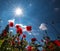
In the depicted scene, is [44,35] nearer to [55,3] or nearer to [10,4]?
[55,3]

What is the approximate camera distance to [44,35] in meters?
2.22

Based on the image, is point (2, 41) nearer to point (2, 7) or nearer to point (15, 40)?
point (15, 40)

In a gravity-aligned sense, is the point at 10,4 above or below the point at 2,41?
above

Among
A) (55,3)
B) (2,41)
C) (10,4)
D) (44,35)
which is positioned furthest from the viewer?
(10,4)

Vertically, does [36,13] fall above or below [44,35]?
above

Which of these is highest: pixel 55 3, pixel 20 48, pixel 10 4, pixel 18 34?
pixel 10 4

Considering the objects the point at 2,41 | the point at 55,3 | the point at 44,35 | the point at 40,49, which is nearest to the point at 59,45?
the point at 40,49

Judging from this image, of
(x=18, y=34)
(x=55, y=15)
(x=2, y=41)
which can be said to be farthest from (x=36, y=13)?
(x=2, y=41)

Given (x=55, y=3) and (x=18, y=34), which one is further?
(x=55, y=3)

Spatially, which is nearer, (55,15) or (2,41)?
(2,41)

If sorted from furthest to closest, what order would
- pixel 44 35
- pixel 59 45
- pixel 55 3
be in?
pixel 55 3 < pixel 44 35 < pixel 59 45

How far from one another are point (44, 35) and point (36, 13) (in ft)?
1.32

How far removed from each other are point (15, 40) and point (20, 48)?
11cm

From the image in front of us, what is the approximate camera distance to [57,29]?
2.25 meters
